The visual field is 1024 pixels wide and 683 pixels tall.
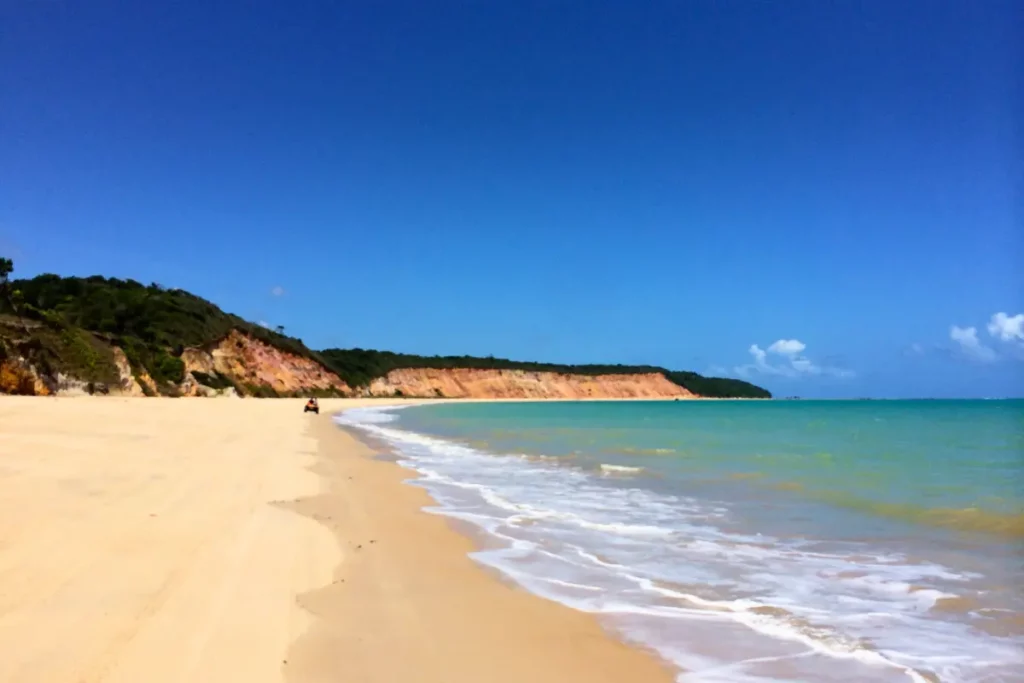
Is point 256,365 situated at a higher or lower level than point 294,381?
higher

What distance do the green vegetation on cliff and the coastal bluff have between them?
0.29 meters

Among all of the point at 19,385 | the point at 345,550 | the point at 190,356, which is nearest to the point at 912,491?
the point at 345,550

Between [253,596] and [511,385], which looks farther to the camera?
[511,385]

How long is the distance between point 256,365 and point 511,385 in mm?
57498

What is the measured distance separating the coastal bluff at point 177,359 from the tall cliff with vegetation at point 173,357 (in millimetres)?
79

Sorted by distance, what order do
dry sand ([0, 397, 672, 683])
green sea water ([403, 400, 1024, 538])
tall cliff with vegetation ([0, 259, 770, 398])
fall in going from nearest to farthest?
dry sand ([0, 397, 672, 683]), green sea water ([403, 400, 1024, 538]), tall cliff with vegetation ([0, 259, 770, 398])

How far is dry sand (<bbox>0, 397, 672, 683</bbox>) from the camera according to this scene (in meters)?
3.36

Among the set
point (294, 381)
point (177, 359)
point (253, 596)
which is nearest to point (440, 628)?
point (253, 596)

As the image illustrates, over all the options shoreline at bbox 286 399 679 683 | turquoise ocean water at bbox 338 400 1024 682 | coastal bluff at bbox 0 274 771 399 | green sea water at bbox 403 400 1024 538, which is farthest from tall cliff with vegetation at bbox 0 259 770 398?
shoreline at bbox 286 399 679 683

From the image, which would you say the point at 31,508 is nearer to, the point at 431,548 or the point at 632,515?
the point at 431,548

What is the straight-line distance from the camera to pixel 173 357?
4750 centimetres

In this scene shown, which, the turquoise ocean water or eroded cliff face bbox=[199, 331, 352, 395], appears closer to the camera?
the turquoise ocean water

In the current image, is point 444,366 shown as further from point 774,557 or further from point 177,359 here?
point 774,557

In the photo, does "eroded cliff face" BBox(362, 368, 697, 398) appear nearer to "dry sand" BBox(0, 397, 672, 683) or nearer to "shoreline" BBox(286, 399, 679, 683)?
"dry sand" BBox(0, 397, 672, 683)
